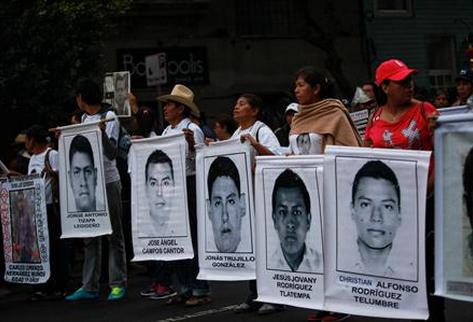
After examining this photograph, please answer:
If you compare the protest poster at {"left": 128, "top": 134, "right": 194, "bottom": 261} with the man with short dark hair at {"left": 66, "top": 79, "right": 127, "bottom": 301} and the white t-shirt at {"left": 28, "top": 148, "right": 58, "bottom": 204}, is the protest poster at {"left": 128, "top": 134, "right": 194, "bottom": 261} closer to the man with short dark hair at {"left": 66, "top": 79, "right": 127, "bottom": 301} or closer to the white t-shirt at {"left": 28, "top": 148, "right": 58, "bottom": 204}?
the man with short dark hair at {"left": 66, "top": 79, "right": 127, "bottom": 301}

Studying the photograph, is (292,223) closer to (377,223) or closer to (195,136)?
(377,223)

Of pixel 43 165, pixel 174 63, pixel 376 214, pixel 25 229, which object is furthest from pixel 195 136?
pixel 174 63

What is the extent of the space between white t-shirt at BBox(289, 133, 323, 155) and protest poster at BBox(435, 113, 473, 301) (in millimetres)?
1468

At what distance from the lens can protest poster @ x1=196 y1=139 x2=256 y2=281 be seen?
6992 millimetres

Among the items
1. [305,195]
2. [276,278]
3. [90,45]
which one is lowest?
[276,278]

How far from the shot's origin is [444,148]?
5449 millimetres

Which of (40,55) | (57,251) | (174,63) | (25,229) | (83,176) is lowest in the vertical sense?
(57,251)

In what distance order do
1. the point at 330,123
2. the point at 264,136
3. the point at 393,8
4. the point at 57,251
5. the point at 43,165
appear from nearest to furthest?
the point at 330,123 < the point at 264,136 < the point at 43,165 < the point at 57,251 < the point at 393,8

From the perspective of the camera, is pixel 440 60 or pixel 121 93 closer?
pixel 121 93

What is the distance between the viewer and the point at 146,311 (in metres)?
8.05

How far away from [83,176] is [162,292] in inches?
52.0

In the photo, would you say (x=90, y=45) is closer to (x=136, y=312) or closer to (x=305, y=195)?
(x=136, y=312)

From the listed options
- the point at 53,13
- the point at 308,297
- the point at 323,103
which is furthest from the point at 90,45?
the point at 308,297

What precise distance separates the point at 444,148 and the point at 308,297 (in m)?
1.45
